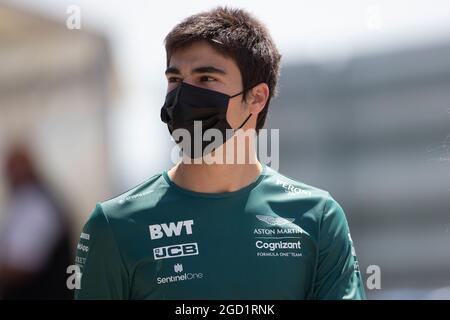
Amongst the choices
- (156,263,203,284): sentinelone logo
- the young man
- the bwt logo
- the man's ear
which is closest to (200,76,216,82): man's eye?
the young man

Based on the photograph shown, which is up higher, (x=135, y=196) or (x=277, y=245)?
(x=135, y=196)

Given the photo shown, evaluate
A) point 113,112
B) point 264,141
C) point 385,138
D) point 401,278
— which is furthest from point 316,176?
point 264,141

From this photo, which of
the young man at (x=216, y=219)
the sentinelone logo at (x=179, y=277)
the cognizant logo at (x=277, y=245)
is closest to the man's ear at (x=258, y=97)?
the young man at (x=216, y=219)

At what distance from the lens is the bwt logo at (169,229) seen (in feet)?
9.15

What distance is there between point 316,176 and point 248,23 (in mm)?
15700

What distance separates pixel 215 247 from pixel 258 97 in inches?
27.2

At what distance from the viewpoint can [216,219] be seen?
284cm

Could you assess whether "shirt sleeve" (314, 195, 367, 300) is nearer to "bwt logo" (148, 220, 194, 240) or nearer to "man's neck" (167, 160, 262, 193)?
"man's neck" (167, 160, 262, 193)

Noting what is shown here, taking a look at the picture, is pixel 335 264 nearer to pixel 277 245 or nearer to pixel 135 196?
pixel 277 245

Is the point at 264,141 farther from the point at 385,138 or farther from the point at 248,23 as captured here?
the point at 385,138

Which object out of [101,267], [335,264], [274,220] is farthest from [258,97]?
[101,267]

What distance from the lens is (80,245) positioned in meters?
2.84

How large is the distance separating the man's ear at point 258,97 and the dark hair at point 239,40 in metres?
0.02

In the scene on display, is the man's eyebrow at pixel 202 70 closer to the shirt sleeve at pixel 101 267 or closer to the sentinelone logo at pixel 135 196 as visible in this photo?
the sentinelone logo at pixel 135 196
